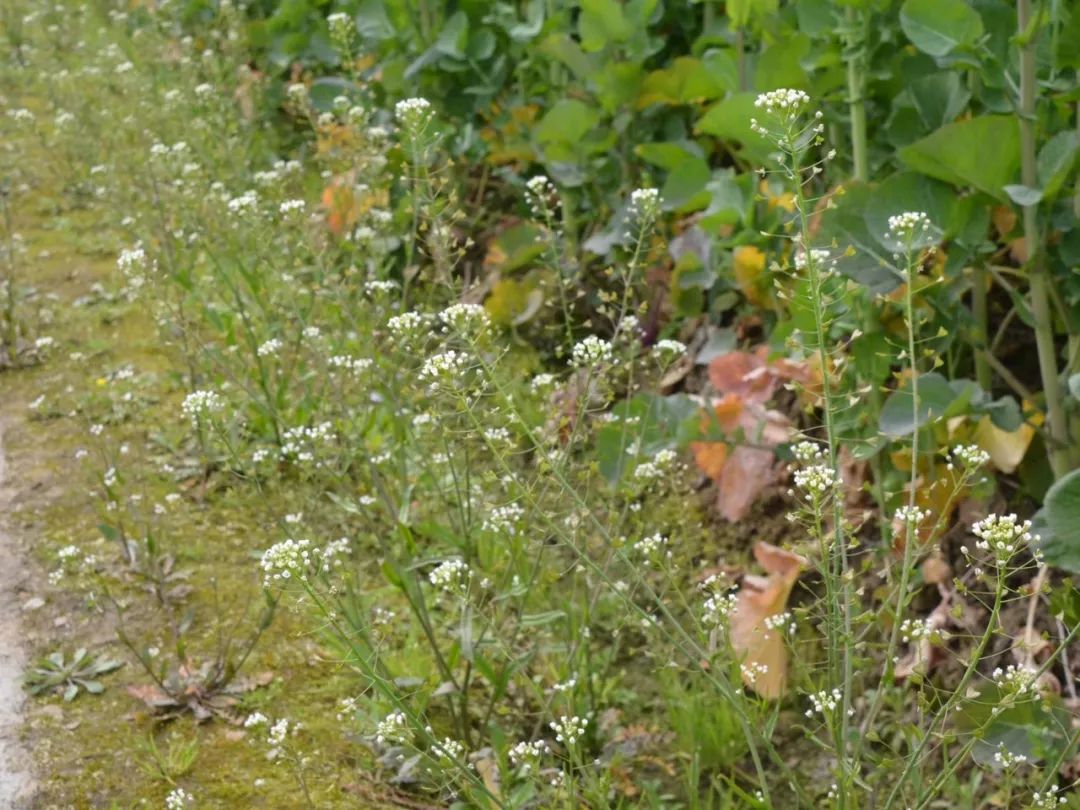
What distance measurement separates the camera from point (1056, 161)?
212 cm

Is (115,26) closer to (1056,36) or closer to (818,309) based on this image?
(1056,36)

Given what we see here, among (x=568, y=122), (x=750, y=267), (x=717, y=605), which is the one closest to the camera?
Answer: (x=717, y=605)

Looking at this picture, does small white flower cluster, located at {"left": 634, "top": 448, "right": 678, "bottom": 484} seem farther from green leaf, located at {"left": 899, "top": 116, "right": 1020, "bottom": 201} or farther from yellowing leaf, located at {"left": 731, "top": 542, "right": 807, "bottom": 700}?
green leaf, located at {"left": 899, "top": 116, "right": 1020, "bottom": 201}

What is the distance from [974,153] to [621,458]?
2.40ft

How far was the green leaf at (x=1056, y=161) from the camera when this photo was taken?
6.80 feet

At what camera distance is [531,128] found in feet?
11.6

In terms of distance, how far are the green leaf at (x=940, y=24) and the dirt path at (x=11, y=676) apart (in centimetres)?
185

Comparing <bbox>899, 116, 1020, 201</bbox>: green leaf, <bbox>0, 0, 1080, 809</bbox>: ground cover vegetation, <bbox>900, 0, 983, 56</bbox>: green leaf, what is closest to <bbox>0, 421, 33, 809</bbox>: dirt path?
<bbox>0, 0, 1080, 809</bbox>: ground cover vegetation

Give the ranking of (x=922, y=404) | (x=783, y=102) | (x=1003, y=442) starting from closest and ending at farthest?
(x=783, y=102) → (x=922, y=404) → (x=1003, y=442)

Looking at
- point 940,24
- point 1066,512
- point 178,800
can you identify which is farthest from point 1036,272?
point 178,800

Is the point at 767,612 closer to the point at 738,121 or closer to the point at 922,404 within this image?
the point at 922,404

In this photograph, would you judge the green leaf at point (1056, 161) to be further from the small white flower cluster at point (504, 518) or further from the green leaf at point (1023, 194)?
the small white flower cluster at point (504, 518)

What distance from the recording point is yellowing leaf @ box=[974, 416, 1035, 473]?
7.55 ft

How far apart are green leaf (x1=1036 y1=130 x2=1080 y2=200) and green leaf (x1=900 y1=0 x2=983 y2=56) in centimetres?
21
